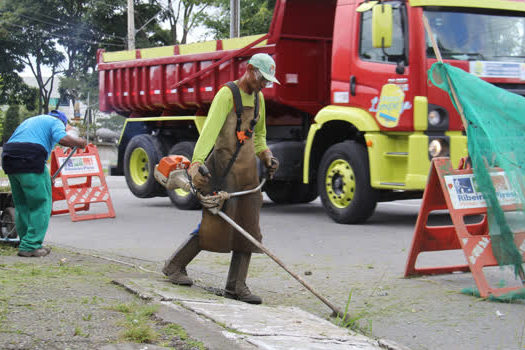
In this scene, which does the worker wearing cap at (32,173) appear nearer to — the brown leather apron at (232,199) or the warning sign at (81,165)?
the brown leather apron at (232,199)

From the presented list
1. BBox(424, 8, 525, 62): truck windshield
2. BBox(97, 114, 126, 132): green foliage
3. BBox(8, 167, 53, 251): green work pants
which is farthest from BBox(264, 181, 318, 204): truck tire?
BBox(97, 114, 126, 132): green foliage

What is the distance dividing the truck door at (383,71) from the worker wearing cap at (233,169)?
4129 mm

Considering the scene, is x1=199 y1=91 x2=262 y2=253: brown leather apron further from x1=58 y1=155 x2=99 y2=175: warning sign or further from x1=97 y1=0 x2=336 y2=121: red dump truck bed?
x1=58 y1=155 x2=99 y2=175: warning sign

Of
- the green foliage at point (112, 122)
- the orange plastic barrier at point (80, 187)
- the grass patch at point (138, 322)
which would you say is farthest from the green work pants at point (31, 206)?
the green foliage at point (112, 122)

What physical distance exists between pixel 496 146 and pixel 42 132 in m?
4.25

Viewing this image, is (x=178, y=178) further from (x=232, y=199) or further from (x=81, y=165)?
(x=81, y=165)

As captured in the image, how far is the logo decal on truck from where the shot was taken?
388 inches

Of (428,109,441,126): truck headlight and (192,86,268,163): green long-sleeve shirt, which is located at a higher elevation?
(192,86,268,163): green long-sleeve shirt

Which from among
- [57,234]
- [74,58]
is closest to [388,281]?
[57,234]

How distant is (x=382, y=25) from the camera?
9.52m

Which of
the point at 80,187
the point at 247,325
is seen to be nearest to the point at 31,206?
the point at 247,325

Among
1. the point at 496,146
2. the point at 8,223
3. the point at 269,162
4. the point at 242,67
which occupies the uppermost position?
the point at 242,67

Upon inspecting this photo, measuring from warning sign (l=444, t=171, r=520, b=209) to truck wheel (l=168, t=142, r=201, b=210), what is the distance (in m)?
7.25

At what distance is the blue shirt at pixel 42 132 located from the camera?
773cm
